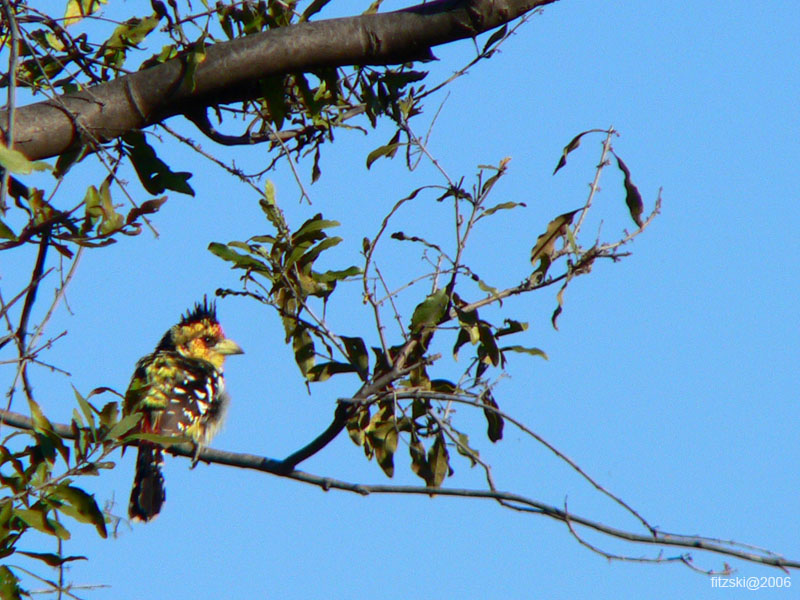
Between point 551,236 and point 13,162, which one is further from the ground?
point 551,236

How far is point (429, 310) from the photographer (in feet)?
11.2

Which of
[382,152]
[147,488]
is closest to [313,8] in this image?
[382,152]

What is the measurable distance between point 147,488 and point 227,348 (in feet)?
5.68

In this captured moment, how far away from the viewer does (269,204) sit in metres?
3.73

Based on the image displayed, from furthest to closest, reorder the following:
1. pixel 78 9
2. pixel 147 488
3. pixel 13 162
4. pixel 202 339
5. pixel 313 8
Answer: pixel 202 339
pixel 147 488
pixel 78 9
pixel 313 8
pixel 13 162

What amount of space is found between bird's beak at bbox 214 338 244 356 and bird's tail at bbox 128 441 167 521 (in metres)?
1.57

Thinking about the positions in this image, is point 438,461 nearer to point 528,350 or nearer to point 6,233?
point 528,350

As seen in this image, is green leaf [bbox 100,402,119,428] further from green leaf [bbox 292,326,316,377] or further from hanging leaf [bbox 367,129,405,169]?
hanging leaf [bbox 367,129,405,169]

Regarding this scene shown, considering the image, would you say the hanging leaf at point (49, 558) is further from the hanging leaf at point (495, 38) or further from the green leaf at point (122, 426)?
the hanging leaf at point (495, 38)

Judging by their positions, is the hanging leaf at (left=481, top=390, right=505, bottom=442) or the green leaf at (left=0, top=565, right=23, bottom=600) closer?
the green leaf at (left=0, top=565, right=23, bottom=600)

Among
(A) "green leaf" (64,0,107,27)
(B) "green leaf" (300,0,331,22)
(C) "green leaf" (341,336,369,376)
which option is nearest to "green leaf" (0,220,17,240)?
(C) "green leaf" (341,336,369,376)

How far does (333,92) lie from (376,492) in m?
1.52

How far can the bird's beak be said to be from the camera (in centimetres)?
730

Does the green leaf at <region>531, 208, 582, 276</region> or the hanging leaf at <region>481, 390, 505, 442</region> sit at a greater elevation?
the green leaf at <region>531, 208, 582, 276</region>
